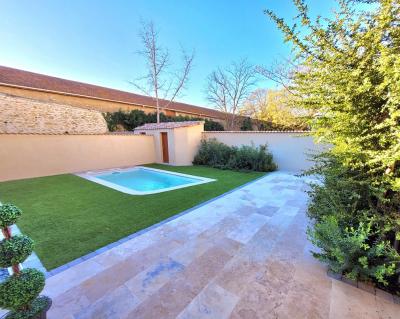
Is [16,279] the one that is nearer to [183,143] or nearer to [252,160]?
[252,160]

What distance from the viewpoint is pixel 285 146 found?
34.4 feet

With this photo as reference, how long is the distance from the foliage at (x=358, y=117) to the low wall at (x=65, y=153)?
1139 centimetres

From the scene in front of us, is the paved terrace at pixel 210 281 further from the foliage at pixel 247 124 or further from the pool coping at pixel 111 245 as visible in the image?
the foliage at pixel 247 124

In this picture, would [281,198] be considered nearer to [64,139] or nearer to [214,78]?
[64,139]

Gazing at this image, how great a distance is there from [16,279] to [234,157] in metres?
10.3

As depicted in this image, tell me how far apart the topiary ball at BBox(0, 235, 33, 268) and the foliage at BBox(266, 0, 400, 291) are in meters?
3.23

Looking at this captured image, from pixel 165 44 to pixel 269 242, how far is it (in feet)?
58.2

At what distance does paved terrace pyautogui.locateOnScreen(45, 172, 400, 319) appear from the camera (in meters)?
1.99

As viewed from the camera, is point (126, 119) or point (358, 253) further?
point (126, 119)

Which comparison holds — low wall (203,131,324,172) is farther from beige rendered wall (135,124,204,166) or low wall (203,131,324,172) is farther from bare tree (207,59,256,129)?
bare tree (207,59,256,129)

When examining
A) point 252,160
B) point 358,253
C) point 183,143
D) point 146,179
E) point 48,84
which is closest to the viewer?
point 358,253

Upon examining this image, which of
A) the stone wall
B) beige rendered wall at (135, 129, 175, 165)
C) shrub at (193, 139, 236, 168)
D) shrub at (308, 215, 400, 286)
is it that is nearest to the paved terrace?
shrub at (308, 215, 400, 286)

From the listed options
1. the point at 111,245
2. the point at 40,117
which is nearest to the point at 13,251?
the point at 111,245

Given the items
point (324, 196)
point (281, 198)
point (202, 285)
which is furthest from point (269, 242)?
point (281, 198)
